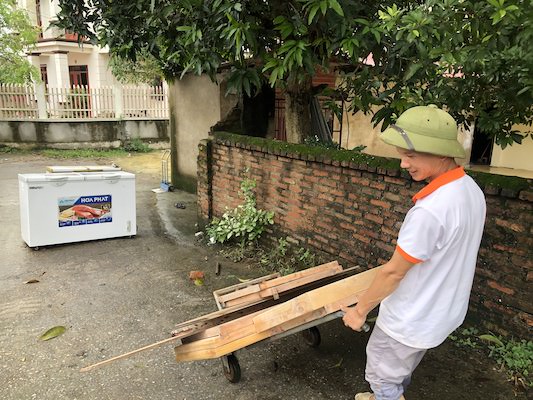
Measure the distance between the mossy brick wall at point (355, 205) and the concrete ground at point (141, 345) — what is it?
2.00 ft

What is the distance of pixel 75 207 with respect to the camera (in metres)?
5.64

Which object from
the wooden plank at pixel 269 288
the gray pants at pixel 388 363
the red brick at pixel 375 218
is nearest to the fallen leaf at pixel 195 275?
the wooden plank at pixel 269 288

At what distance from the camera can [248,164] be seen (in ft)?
18.4

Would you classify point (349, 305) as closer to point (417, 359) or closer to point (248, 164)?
point (417, 359)

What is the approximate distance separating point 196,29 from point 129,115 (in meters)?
12.4

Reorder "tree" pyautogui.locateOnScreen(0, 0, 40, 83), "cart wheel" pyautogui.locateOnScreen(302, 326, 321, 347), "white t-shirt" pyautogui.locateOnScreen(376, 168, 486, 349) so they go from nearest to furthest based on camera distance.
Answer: "white t-shirt" pyautogui.locateOnScreen(376, 168, 486, 349), "cart wheel" pyautogui.locateOnScreen(302, 326, 321, 347), "tree" pyautogui.locateOnScreen(0, 0, 40, 83)

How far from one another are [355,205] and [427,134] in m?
2.30

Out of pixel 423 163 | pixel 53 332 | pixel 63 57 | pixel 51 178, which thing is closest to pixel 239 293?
pixel 53 332

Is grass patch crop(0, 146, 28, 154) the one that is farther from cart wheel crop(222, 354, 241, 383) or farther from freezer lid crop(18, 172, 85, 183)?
cart wheel crop(222, 354, 241, 383)

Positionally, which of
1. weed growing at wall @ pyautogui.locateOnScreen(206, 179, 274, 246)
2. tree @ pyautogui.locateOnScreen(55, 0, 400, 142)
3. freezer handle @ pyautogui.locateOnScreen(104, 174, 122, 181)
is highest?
tree @ pyautogui.locateOnScreen(55, 0, 400, 142)

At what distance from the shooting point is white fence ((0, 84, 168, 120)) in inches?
535

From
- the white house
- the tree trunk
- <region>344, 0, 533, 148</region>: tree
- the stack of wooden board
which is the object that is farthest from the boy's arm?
the white house

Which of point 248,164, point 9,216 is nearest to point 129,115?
point 9,216

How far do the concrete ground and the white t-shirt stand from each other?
41.4 inches
